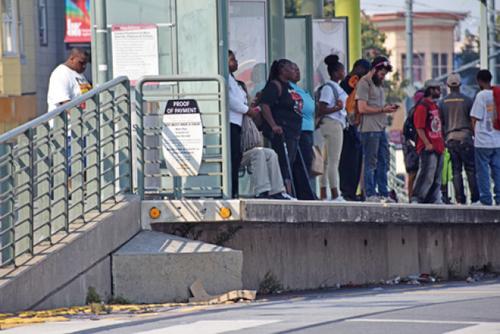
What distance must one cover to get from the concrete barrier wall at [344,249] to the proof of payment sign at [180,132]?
593 millimetres

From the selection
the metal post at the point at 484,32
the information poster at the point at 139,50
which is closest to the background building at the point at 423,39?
the metal post at the point at 484,32

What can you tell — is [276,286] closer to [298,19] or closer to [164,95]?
[164,95]

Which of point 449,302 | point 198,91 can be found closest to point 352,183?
point 198,91

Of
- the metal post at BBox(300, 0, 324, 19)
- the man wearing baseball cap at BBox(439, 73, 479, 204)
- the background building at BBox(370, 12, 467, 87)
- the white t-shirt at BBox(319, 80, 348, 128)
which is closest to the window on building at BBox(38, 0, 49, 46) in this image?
the metal post at BBox(300, 0, 324, 19)

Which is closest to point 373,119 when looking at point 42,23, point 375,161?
point 375,161

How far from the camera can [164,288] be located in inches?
530

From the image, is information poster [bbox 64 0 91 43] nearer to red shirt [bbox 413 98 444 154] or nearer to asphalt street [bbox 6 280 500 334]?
red shirt [bbox 413 98 444 154]

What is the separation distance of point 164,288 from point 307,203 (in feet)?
7.38

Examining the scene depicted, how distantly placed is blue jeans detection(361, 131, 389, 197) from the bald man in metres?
3.64

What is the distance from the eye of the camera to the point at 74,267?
41.2 feet

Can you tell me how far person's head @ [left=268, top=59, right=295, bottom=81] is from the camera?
15.5m

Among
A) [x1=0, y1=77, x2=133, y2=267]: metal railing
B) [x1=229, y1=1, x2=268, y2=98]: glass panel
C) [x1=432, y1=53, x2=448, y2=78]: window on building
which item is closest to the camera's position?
[x1=0, y1=77, x2=133, y2=267]: metal railing

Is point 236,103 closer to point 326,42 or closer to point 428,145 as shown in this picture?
point 428,145

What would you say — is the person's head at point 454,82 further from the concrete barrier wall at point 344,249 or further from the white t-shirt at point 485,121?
the concrete barrier wall at point 344,249
